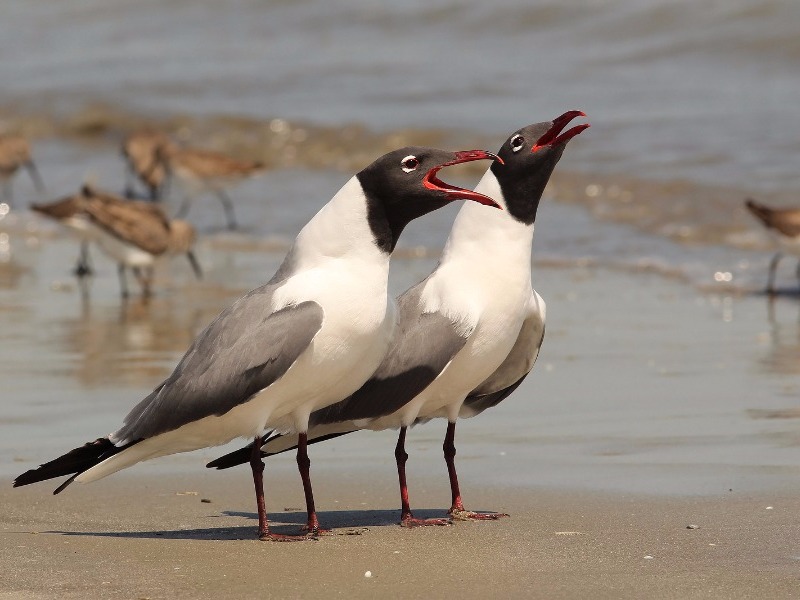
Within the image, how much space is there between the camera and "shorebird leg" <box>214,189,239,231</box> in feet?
53.7

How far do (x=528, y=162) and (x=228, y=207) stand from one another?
37.1ft

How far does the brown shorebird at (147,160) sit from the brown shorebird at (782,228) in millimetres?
8041

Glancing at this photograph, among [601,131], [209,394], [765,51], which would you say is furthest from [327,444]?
[765,51]

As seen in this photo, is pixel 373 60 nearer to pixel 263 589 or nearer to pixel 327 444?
pixel 327 444

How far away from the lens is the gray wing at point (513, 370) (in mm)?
6246

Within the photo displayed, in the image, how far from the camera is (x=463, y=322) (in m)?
5.78

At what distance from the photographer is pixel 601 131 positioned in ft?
63.1

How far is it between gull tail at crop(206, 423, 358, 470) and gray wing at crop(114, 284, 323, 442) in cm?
52

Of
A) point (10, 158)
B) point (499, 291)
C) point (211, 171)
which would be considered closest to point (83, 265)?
point (211, 171)

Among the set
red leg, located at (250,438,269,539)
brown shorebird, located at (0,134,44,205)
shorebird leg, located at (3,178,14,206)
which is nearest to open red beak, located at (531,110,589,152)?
red leg, located at (250,438,269,539)

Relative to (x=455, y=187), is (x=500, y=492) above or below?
below

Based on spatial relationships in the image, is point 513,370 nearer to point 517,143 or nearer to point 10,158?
point 517,143

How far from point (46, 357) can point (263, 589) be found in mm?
5008

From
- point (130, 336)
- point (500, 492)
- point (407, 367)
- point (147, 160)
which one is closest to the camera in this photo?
point (407, 367)
